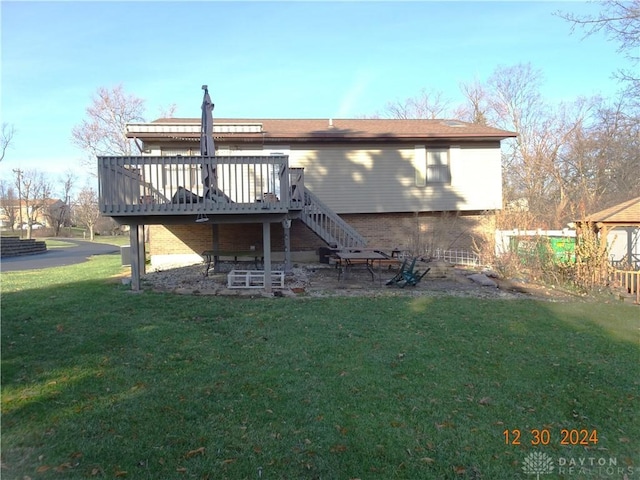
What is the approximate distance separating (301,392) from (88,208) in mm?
61267

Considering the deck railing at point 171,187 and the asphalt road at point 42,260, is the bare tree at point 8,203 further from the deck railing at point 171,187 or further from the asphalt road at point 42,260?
the deck railing at point 171,187

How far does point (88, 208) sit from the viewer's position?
5675 cm

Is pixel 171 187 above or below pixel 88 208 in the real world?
below

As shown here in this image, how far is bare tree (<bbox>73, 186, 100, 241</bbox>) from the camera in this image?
56041 millimetres

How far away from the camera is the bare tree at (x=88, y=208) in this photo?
5604cm

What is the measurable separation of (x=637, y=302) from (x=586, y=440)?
309 inches

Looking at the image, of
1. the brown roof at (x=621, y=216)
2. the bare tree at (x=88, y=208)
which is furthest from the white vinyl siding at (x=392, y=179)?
the bare tree at (x=88, y=208)

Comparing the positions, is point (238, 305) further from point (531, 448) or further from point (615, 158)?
point (615, 158)

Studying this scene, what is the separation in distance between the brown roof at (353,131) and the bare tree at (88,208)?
4522cm

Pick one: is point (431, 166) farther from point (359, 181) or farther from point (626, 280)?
point (626, 280)

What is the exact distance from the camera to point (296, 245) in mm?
15609

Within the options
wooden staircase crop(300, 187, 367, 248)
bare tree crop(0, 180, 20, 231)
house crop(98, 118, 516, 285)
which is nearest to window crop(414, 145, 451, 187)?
house crop(98, 118, 516, 285)

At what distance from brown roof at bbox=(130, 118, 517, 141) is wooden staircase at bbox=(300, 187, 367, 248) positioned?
10.6 feet

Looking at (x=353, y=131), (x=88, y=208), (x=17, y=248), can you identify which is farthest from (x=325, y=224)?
(x=88, y=208)
